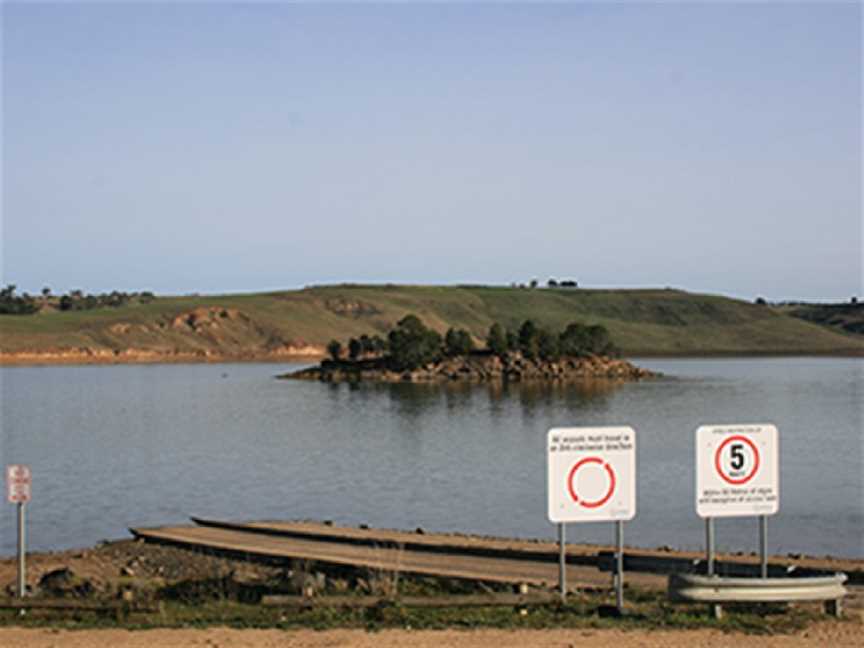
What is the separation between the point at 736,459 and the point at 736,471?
0.43 ft

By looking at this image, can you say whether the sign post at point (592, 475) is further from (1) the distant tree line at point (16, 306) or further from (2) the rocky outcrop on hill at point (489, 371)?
(1) the distant tree line at point (16, 306)

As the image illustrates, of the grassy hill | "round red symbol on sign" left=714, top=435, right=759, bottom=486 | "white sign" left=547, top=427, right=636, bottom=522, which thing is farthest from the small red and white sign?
the grassy hill

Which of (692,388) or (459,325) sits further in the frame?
(459,325)

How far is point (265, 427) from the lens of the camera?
57500 millimetres

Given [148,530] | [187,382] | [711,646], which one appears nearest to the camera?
[711,646]

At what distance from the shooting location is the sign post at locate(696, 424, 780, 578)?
13477 mm

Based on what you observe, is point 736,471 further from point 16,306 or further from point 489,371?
point 16,306

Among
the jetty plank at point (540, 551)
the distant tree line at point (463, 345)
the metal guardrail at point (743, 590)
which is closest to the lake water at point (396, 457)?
the jetty plank at point (540, 551)

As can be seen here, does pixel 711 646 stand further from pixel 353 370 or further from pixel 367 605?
pixel 353 370

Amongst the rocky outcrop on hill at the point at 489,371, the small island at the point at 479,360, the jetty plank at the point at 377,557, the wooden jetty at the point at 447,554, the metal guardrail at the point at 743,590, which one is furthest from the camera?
the small island at the point at 479,360

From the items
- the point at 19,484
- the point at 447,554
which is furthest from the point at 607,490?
the point at 19,484

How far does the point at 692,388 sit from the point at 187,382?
40528 mm

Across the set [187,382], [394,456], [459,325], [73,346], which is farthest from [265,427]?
[459,325]

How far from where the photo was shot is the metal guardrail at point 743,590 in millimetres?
13102
